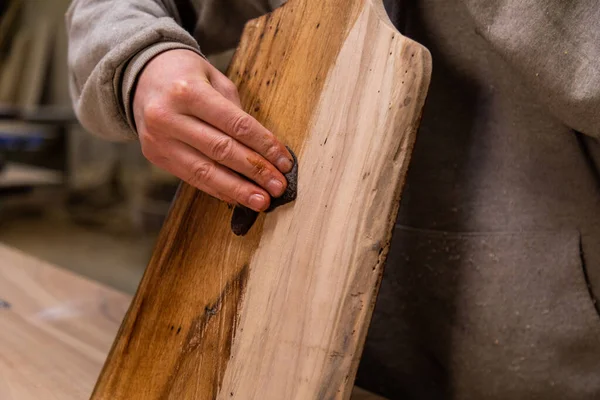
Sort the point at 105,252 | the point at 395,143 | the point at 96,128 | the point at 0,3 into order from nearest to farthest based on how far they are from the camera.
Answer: the point at 395,143 → the point at 96,128 → the point at 105,252 → the point at 0,3

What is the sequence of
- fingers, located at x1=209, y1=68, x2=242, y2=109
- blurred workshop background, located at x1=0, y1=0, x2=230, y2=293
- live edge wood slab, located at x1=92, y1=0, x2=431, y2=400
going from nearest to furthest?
live edge wood slab, located at x1=92, y1=0, x2=431, y2=400
fingers, located at x1=209, y1=68, x2=242, y2=109
blurred workshop background, located at x1=0, y1=0, x2=230, y2=293

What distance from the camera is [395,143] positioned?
42 cm

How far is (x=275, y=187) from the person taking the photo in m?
0.48

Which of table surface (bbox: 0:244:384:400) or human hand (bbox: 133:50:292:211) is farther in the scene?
table surface (bbox: 0:244:384:400)

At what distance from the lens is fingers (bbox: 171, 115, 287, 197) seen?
0.48 m

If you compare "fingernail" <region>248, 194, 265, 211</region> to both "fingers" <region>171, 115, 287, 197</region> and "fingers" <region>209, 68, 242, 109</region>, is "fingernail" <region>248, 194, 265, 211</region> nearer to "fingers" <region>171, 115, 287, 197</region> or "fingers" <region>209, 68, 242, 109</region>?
"fingers" <region>171, 115, 287, 197</region>

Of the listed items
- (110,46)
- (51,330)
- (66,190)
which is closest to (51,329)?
(51,330)

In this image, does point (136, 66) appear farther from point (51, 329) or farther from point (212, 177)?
point (51, 329)

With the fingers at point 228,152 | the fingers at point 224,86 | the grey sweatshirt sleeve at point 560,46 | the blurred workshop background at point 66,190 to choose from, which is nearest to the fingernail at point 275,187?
the fingers at point 228,152

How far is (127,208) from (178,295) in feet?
12.2

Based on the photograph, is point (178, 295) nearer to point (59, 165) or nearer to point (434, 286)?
point (434, 286)

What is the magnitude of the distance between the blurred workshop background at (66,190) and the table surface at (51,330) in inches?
61.7

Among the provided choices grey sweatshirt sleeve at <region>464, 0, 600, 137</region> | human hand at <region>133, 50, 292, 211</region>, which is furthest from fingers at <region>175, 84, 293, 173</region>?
grey sweatshirt sleeve at <region>464, 0, 600, 137</region>

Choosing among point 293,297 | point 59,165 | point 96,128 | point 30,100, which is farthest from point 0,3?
point 293,297
